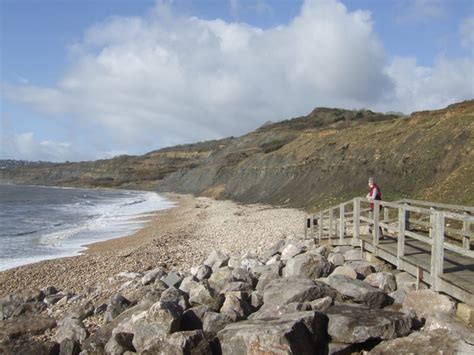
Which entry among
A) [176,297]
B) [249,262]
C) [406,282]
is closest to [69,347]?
[176,297]

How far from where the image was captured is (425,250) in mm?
9484

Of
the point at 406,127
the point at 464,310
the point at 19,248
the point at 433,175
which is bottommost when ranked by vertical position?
the point at 19,248

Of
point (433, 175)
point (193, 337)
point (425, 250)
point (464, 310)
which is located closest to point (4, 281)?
point (193, 337)

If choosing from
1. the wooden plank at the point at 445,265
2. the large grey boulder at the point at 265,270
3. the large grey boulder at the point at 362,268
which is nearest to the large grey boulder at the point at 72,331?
the large grey boulder at the point at 265,270

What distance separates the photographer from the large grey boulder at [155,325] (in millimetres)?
7152

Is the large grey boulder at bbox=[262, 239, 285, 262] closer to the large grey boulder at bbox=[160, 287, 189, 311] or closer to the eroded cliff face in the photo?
the large grey boulder at bbox=[160, 287, 189, 311]

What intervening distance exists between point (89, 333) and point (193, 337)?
2698 mm

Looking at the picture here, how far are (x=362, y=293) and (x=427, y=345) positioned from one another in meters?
1.97

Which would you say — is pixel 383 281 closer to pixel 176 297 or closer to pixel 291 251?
pixel 176 297

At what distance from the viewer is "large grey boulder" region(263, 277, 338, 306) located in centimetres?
776

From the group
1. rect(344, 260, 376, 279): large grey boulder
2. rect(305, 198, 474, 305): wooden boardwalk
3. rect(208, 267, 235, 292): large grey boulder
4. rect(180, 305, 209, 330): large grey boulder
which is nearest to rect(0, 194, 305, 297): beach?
rect(208, 267, 235, 292): large grey boulder

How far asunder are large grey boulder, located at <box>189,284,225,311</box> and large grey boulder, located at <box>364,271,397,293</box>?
8.86 feet

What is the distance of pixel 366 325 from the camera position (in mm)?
6562

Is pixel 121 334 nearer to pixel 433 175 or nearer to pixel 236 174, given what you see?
pixel 433 175
